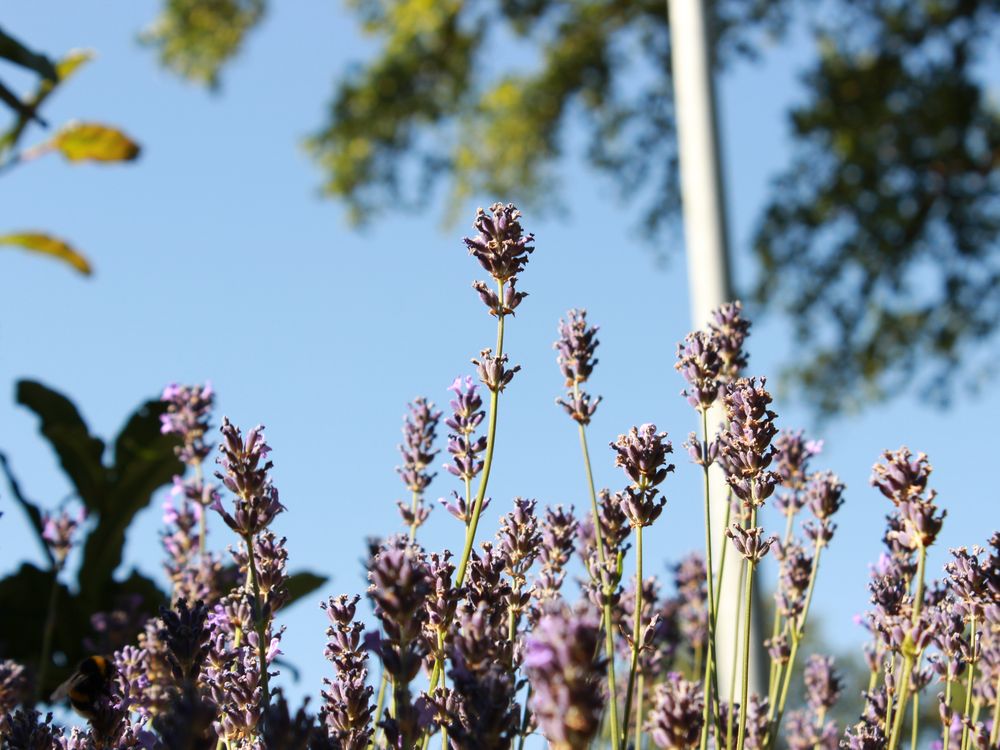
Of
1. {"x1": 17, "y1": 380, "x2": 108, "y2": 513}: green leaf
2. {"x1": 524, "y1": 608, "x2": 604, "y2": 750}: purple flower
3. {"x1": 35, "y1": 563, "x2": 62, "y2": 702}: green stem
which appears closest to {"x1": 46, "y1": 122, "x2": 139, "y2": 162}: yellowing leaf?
{"x1": 17, "y1": 380, "x2": 108, "y2": 513}: green leaf

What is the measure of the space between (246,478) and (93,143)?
1760mm

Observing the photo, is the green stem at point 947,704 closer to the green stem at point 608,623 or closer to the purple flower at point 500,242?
the green stem at point 608,623

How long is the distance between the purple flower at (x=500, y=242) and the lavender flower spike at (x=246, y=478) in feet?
0.99

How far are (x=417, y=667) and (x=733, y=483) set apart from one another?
39 cm

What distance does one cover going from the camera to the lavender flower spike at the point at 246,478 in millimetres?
1117

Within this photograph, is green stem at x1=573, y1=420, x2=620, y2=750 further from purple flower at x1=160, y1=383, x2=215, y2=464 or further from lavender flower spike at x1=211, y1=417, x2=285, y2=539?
purple flower at x1=160, y1=383, x2=215, y2=464

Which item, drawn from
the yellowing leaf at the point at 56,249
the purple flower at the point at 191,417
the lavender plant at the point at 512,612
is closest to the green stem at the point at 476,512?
the lavender plant at the point at 512,612

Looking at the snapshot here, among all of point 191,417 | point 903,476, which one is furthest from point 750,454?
point 191,417

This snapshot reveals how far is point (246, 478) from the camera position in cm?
113

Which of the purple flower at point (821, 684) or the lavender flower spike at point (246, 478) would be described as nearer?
the lavender flower spike at point (246, 478)

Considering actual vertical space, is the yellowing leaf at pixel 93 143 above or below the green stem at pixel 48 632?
above

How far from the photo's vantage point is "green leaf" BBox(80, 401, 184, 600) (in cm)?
246

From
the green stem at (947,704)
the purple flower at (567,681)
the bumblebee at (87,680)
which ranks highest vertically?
the green stem at (947,704)

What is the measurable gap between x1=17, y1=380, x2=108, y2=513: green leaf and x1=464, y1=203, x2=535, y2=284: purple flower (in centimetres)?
144
